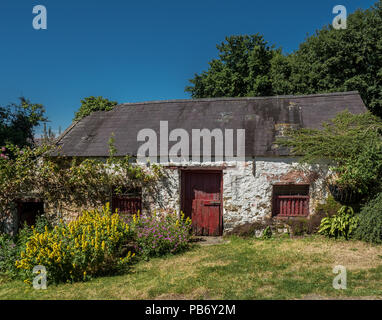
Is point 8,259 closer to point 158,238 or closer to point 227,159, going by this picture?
point 158,238

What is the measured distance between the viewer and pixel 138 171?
29.8 ft

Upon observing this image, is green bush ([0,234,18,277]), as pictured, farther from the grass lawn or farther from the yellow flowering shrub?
the yellow flowering shrub

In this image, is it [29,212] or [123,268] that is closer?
[123,268]

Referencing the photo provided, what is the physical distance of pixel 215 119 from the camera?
10500mm

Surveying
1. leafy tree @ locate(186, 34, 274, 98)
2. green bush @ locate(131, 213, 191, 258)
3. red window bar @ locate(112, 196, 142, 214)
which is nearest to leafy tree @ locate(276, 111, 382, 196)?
green bush @ locate(131, 213, 191, 258)

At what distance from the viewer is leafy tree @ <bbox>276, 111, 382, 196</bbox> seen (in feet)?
24.3

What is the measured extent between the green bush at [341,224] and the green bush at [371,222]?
200 millimetres

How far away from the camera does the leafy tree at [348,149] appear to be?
7406 millimetres

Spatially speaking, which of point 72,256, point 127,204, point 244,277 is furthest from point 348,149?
point 72,256

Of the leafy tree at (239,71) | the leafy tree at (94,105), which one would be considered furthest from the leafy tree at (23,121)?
the leafy tree at (239,71)

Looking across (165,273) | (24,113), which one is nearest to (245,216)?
(165,273)
